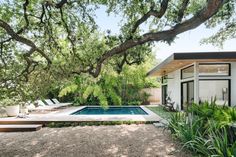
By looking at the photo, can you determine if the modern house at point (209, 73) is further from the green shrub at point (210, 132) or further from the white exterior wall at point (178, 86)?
the green shrub at point (210, 132)

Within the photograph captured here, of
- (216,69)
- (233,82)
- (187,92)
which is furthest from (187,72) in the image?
(233,82)

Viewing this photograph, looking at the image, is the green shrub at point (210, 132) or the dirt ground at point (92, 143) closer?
the green shrub at point (210, 132)

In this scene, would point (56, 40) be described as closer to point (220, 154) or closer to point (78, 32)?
point (78, 32)

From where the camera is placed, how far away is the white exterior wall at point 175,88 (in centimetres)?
1820

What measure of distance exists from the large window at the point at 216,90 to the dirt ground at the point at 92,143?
561cm

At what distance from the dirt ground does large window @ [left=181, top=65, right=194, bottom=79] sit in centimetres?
575

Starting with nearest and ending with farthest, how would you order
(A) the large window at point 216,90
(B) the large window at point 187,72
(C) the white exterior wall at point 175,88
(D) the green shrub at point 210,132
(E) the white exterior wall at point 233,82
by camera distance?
1. (D) the green shrub at point 210,132
2. (E) the white exterior wall at point 233,82
3. (A) the large window at point 216,90
4. (B) the large window at point 187,72
5. (C) the white exterior wall at point 175,88

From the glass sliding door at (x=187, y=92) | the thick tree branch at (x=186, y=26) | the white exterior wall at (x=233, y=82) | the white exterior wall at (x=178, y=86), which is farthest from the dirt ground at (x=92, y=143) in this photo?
the glass sliding door at (x=187, y=92)

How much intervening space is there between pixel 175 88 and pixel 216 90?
14.8 feet

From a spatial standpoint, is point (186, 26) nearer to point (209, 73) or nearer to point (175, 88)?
point (209, 73)

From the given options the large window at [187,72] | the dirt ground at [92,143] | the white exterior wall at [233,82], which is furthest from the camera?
the large window at [187,72]

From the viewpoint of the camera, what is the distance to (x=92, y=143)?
8227mm

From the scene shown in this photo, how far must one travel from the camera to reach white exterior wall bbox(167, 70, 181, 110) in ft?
59.7

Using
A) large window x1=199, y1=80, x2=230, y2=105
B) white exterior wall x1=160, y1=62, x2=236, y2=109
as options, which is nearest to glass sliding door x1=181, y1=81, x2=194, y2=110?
white exterior wall x1=160, y1=62, x2=236, y2=109
